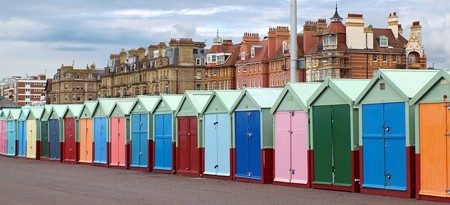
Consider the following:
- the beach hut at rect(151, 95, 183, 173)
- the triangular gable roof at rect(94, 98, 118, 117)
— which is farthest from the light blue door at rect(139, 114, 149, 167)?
the triangular gable roof at rect(94, 98, 118, 117)

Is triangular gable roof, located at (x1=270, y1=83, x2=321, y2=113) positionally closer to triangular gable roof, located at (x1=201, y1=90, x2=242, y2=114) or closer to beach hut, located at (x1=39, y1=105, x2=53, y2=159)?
triangular gable roof, located at (x1=201, y1=90, x2=242, y2=114)

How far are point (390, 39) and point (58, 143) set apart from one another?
65840 millimetres

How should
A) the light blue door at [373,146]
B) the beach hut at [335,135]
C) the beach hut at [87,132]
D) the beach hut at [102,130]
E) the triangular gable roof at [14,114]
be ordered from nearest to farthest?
the light blue door at [373,146]
the beach hut at [335,135]
the beach hut at [102,130]
the beach hut at [87,132]
the triangular gable roof at [14,114]

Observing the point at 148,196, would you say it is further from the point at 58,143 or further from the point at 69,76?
the point at 69,76

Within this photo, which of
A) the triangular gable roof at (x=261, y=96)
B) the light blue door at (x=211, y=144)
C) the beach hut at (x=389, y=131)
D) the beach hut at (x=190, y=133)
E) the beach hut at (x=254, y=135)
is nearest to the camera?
the beach hut at (x=389, y=131)

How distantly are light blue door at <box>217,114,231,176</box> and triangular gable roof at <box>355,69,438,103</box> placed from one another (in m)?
7.21

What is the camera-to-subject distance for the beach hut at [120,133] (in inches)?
1384

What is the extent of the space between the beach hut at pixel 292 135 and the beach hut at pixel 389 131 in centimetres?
266

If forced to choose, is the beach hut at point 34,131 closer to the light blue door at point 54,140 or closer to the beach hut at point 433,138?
the light blue door at point 54,140

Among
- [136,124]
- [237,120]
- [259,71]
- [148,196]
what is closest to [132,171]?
[136,124]

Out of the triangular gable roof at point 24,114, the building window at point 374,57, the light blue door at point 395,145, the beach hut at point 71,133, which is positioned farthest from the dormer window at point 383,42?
the light blue door at point 395,145

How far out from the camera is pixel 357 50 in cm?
9700

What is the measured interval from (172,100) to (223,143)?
5.15m

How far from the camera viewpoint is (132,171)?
33375 millimetres
